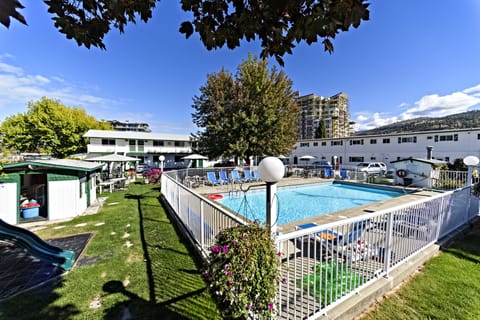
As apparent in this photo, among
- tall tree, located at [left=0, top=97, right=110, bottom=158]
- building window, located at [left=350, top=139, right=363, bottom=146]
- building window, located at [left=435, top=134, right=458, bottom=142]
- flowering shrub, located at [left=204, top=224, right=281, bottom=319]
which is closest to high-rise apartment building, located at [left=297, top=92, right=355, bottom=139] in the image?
building window, located at [left=350, top=139, right=363, bottom=146]

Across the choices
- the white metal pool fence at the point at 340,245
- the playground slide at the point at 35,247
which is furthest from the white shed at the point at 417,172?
the playground slide at the point at 35,247

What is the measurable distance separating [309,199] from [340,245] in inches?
399

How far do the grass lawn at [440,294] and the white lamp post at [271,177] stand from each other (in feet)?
6.42

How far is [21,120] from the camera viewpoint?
83.9ft

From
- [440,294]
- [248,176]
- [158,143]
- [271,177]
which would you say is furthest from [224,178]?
[158,143]

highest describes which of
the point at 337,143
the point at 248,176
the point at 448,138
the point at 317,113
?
the point at 317,113

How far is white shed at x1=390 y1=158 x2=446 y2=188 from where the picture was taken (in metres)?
12.8

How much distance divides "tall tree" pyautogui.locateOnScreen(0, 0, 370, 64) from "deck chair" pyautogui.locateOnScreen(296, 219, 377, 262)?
247 centimetres

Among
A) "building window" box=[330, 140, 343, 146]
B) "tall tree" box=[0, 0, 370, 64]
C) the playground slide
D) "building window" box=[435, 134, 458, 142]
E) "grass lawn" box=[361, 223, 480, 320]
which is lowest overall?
"grass lawn" box=[361, 223, 480, 320]

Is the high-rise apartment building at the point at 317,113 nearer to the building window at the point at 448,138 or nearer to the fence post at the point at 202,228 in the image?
the building window at the point at 448,138

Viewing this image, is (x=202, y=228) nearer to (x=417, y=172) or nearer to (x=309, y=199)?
(x=309, y=199)

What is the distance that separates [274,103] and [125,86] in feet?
45.6

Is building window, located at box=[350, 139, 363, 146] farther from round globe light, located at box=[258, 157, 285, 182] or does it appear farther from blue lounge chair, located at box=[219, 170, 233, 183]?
round globe light, located at box=[258, 157, 285, 182]

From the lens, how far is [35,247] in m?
3.97
